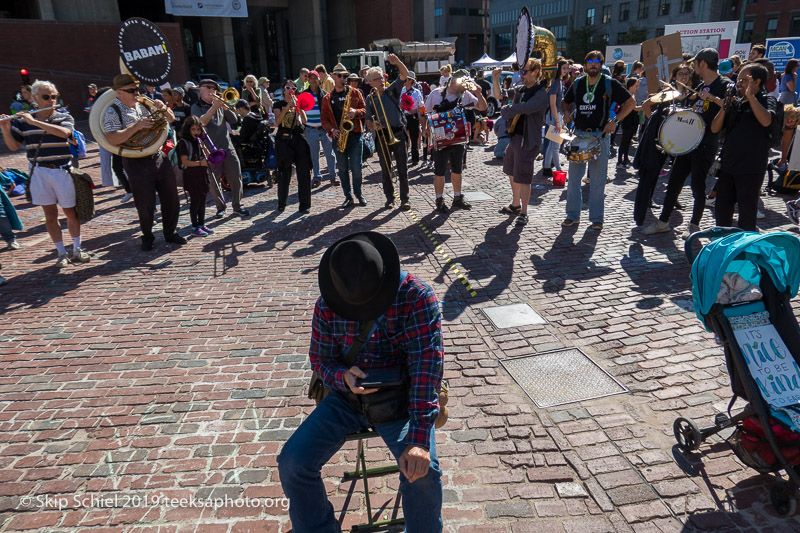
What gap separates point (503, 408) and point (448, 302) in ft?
6.13

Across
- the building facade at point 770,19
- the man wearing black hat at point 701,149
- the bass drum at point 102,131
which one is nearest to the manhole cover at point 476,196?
the man wearing black hat at point 701,149

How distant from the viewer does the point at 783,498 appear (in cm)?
270

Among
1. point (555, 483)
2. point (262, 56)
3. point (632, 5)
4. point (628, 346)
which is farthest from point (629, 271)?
point (632, 5)

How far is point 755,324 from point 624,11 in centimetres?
6618

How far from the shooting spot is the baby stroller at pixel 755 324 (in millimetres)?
2842

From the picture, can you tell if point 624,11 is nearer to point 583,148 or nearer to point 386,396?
point 583,148

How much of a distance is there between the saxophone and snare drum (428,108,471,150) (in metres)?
1.42

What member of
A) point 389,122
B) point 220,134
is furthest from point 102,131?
point 389,122

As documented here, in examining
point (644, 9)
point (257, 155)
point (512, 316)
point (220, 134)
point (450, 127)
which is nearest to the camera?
point (512, 316)

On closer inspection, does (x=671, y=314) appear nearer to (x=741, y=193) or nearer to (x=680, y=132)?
(x=741, y=193)

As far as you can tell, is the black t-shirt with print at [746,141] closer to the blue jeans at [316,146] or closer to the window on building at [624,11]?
the blue jeans at [316,146]

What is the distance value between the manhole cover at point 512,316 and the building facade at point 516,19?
225ft

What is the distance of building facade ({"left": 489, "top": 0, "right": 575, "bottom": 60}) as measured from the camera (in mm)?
70750

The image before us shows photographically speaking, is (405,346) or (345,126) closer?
(405,346)
